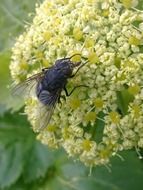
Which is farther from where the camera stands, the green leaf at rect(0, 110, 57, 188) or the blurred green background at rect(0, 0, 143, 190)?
the green leaf at rect(0, 110, 57, 188)

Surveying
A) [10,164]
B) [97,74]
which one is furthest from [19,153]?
[97,74]

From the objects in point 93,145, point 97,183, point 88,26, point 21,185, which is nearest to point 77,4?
point 88,26

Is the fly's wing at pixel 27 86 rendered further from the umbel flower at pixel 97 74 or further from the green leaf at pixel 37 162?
the green leaf at pixel 37 162

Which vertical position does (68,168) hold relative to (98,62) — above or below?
below

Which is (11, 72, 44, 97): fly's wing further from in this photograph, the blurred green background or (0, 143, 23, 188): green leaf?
(0, 143, 23, 188): green leaf

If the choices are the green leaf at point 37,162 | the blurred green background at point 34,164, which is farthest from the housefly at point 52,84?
the green leaf at point 37,162

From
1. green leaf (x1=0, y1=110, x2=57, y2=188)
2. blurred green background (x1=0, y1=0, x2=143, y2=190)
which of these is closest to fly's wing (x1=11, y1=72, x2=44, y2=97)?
blurred green background (x1=0, y1=0, x2=143, y2=190)

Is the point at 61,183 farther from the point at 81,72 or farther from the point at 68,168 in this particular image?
the point at 81,72
